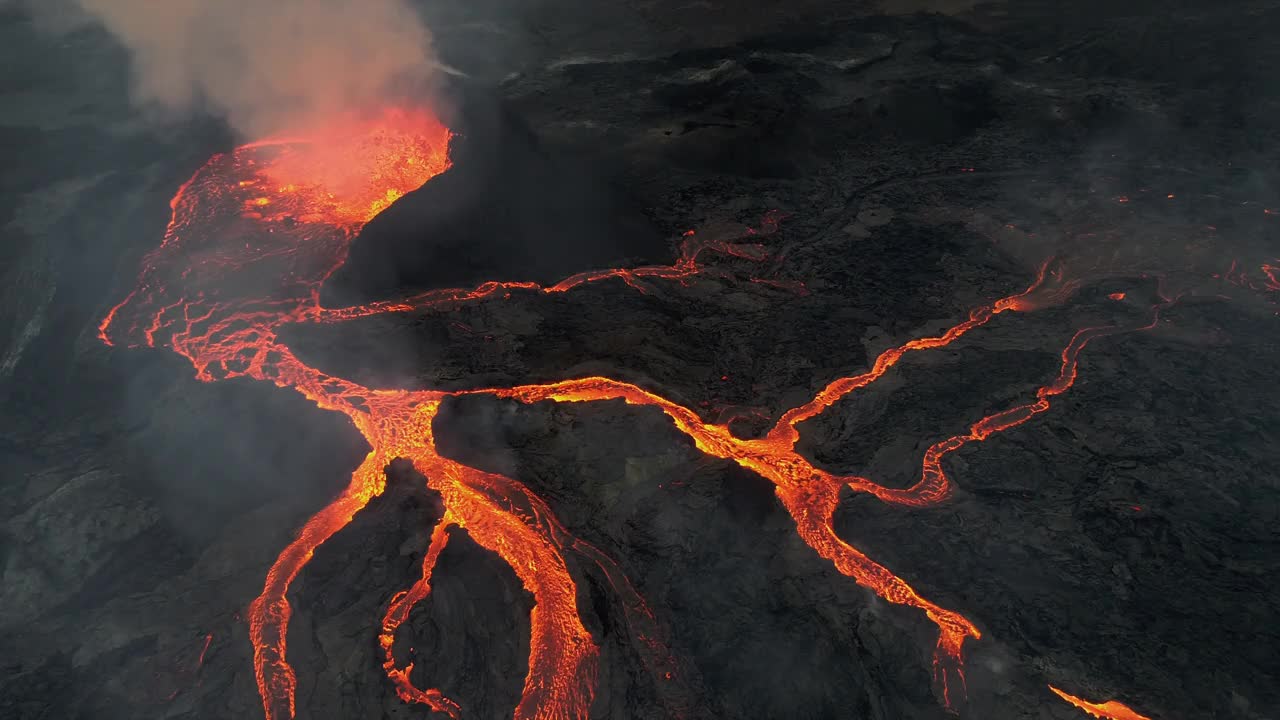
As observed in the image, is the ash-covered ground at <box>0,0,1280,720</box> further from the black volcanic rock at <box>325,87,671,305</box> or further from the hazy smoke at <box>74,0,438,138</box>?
the hazy smoke at <box>74,0,438,138</box>

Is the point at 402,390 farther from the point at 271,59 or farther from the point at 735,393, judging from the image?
the point at 271,59

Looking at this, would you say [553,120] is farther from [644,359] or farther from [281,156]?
[644,359]

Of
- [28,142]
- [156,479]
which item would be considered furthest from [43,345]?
[28,142]

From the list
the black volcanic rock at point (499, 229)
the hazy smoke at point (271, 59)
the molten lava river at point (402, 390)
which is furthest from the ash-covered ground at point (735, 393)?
the hazy smoke at point (271, 59)

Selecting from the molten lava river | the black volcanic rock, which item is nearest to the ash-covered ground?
the black volcanic rock

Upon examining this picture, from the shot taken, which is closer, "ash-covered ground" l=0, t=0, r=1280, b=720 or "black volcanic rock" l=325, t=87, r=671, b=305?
"ash-covered ground" l=0, t=0, r=1280, b=720
